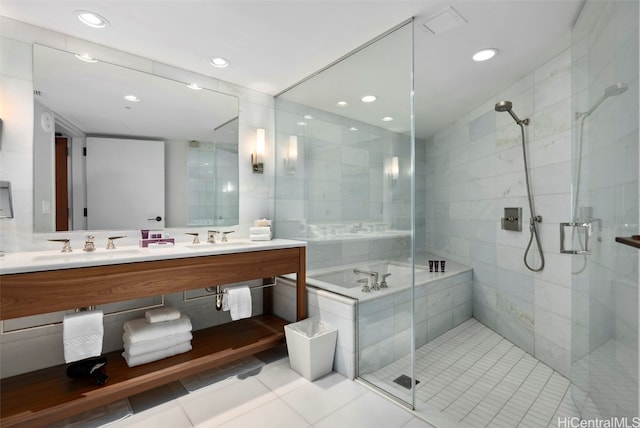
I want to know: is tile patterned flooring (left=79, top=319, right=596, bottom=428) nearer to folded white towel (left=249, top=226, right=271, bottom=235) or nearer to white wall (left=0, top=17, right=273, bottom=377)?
white wall (left=0, top=17, right=273, bottom=377)

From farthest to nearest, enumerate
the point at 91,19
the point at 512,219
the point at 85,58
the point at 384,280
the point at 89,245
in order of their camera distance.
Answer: the point at 512,219
the point at 384,280
the point at 85,58
the point at 89,245
the point at 91,19

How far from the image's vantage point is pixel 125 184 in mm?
2045

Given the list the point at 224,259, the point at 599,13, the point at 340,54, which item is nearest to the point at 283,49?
the point at 340,54

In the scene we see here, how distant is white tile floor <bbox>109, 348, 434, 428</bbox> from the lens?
1.54m

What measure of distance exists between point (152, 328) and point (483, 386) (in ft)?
7.07

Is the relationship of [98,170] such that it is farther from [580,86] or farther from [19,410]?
[580,86]

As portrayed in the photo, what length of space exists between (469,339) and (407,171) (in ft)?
5.76

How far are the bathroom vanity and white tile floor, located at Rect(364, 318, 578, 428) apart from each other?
1053 mm

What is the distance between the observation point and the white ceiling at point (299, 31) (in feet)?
5.11

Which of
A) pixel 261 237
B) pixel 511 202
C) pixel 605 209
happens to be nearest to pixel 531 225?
pixel 511 202

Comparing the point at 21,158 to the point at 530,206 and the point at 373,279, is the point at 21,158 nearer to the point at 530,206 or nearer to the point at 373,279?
the point at 373,279

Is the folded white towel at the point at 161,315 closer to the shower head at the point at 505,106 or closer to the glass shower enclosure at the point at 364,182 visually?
the glass shower enclosure at the point at 364,182

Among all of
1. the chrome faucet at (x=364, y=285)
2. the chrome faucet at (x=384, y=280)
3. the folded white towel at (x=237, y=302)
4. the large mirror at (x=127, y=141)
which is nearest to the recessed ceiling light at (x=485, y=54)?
the chrome faucet at (x=384, y=280)

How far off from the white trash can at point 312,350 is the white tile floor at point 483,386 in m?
0.29
